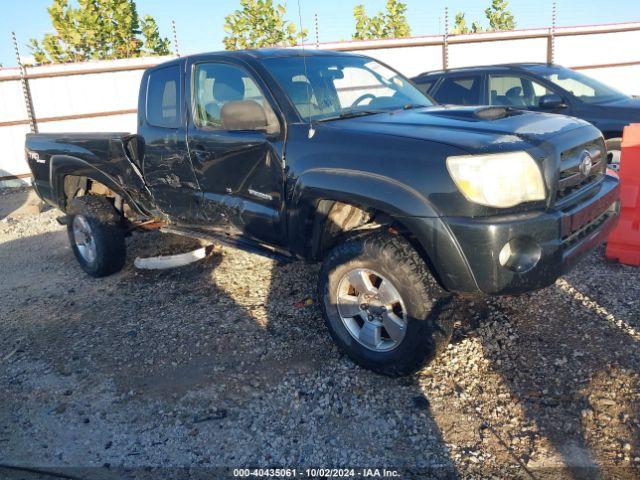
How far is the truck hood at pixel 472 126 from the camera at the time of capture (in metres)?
2.70

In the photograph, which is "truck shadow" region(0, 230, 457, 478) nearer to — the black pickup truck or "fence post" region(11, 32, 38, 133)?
the black pickup truck

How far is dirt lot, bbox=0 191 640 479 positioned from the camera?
8.51 ft

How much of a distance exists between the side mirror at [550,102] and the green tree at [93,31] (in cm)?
1418

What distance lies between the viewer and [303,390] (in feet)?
10.3

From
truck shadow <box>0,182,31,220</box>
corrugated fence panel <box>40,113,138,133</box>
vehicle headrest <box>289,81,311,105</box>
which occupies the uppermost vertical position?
vehicle headrest <box>289,81,311,105</box>

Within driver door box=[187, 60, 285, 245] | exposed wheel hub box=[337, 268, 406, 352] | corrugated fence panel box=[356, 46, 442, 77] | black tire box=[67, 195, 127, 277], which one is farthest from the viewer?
corrugated fence panel box=[356, 46, 442, 77]

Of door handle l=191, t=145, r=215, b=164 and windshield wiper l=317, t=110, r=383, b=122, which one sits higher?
windshield wiper l=317, t=110, r=383, b=122

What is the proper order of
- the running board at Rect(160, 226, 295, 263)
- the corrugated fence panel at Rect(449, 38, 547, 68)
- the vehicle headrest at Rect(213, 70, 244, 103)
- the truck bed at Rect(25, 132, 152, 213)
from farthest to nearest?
the corrugated fence panel at Rect(449, 38, 547, 68) → the truck bed at Rect(25, 132, 152, 213) → the vehicle headrest at Rect(213, 70, 244, 103) → the running board at Rect(160, 226, 295, 263)

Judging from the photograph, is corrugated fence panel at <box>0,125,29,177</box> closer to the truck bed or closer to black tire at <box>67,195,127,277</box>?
the truck bed

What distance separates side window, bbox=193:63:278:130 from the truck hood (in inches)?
31.6

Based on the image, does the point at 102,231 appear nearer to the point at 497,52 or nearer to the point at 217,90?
the point at 217,90

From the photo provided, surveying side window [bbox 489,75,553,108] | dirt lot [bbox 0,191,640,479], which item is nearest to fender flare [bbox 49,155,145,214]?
dirt lot [bbox 0,191,640,479]

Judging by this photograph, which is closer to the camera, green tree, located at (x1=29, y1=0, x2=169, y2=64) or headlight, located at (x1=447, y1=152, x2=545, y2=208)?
headlight, located at (x1=447, y1=152, x2=545, y2=208)

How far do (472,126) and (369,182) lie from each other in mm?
680
